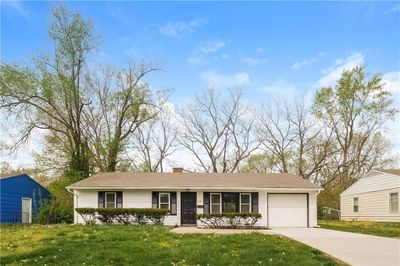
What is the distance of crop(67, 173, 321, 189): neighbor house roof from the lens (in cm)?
2436

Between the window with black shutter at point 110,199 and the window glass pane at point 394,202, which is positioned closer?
the window with black shutter at point 110,199

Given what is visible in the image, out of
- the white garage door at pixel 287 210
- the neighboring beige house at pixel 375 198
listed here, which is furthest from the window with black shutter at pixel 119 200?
the neighboring beige house at pixel 375 198

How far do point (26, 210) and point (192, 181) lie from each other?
13992 millimetres

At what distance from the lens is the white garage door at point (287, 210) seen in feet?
80.9

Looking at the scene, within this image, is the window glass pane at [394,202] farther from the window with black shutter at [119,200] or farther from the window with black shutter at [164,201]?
the window with black shutter at [119,200]

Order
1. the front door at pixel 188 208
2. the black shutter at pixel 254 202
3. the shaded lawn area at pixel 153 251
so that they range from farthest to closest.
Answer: the black shutter at pixel 254 202 < the front door at pixel 188 208 < the shaded lawn area at pixel 153 251

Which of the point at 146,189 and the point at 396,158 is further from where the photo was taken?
the point at 396,158

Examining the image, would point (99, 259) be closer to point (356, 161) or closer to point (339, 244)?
point (339, 244)

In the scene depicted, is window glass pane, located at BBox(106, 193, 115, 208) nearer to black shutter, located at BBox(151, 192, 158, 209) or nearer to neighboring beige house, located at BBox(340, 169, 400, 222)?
black shutter, located at BBox(151, 192, 158, 209)

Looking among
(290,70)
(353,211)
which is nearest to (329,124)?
(353,211)

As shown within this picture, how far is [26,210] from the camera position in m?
31.9

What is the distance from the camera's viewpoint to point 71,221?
1054 inches

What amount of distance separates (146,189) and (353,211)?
632 inches

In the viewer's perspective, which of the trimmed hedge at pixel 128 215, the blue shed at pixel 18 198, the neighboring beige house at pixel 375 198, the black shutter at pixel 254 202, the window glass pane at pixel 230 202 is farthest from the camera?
the blue shed at pixel 18 198
